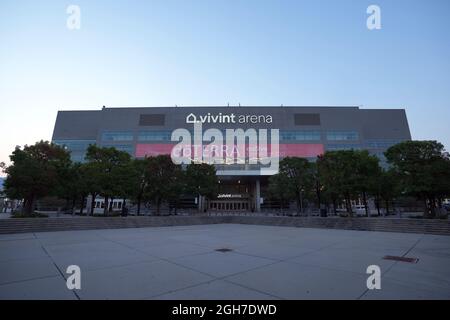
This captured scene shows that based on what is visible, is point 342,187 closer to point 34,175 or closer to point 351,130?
point 34,175

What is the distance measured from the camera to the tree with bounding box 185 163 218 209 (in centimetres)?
3912

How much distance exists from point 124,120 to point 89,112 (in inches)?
636

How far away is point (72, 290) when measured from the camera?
4777 mm

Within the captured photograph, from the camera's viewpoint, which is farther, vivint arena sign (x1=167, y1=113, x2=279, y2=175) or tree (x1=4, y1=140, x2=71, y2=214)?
vivint arena sign (x1=167, y1=113, x2=279, y2=175)

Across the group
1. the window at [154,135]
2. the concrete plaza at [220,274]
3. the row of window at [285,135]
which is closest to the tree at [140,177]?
the concrete plaza at [220,274]

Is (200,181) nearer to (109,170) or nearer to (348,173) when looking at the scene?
(109,170)

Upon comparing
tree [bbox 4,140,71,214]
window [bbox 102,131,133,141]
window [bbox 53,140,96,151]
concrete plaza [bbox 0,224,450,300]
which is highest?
window [bbox 102,131,133,141]

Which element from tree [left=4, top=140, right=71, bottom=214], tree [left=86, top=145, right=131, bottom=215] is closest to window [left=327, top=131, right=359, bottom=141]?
tree [left=86, top=145, right=131, bottom=215]

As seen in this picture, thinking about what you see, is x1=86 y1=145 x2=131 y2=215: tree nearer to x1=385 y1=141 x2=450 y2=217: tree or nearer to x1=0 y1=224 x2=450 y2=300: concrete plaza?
x1=0 y1=224 x2=450 y2=300: concrete plaza

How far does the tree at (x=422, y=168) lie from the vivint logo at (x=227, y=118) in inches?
1756

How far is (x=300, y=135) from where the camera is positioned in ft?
217

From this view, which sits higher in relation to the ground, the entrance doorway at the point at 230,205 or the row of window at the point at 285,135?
the row of window at the point at 285,135

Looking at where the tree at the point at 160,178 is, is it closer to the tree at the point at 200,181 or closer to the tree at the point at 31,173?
the tree at the point at 200,181

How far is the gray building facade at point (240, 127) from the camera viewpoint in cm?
6469
